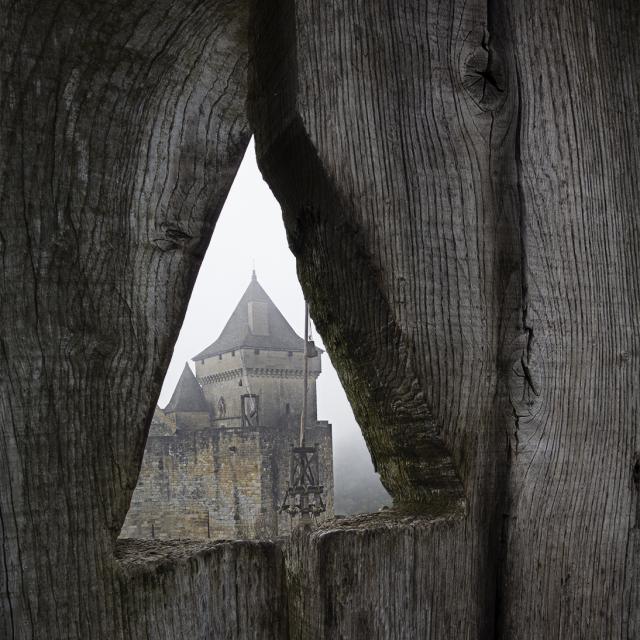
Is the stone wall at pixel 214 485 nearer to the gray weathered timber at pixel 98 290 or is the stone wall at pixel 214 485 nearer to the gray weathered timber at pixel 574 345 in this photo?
the gray weathered timber at pixel 574 345

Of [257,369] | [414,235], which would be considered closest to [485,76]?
[414,235]

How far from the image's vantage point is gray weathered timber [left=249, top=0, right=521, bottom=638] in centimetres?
83

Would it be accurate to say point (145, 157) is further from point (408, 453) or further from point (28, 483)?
point (408, 453)

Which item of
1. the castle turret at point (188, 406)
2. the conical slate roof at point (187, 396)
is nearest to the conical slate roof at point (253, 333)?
the conical slate roof at point (187, 396)

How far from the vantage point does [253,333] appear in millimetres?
35281

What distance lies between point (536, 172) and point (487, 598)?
544mm

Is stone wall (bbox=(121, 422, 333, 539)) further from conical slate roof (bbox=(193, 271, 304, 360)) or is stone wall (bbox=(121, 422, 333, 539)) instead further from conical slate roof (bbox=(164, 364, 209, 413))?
conical slate roof (bbox=(164, 364, 209, 413))

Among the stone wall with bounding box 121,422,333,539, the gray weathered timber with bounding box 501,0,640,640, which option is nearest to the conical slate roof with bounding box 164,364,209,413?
the stone wall with bounding box 121,422,333,539

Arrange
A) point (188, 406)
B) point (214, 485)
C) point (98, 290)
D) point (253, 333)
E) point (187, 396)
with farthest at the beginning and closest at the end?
point (187, 396) < point (188, 406) < point (253, 333) < point (214, 485) < point (98, 290)

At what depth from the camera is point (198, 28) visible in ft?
2.61

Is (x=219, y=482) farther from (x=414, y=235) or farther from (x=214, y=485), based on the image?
(x=414, y=235)

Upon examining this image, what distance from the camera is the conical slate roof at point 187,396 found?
1395 inches

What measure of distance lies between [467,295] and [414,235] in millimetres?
102

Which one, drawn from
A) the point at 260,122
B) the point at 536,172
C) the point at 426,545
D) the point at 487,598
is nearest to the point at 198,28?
the point at 260,122
